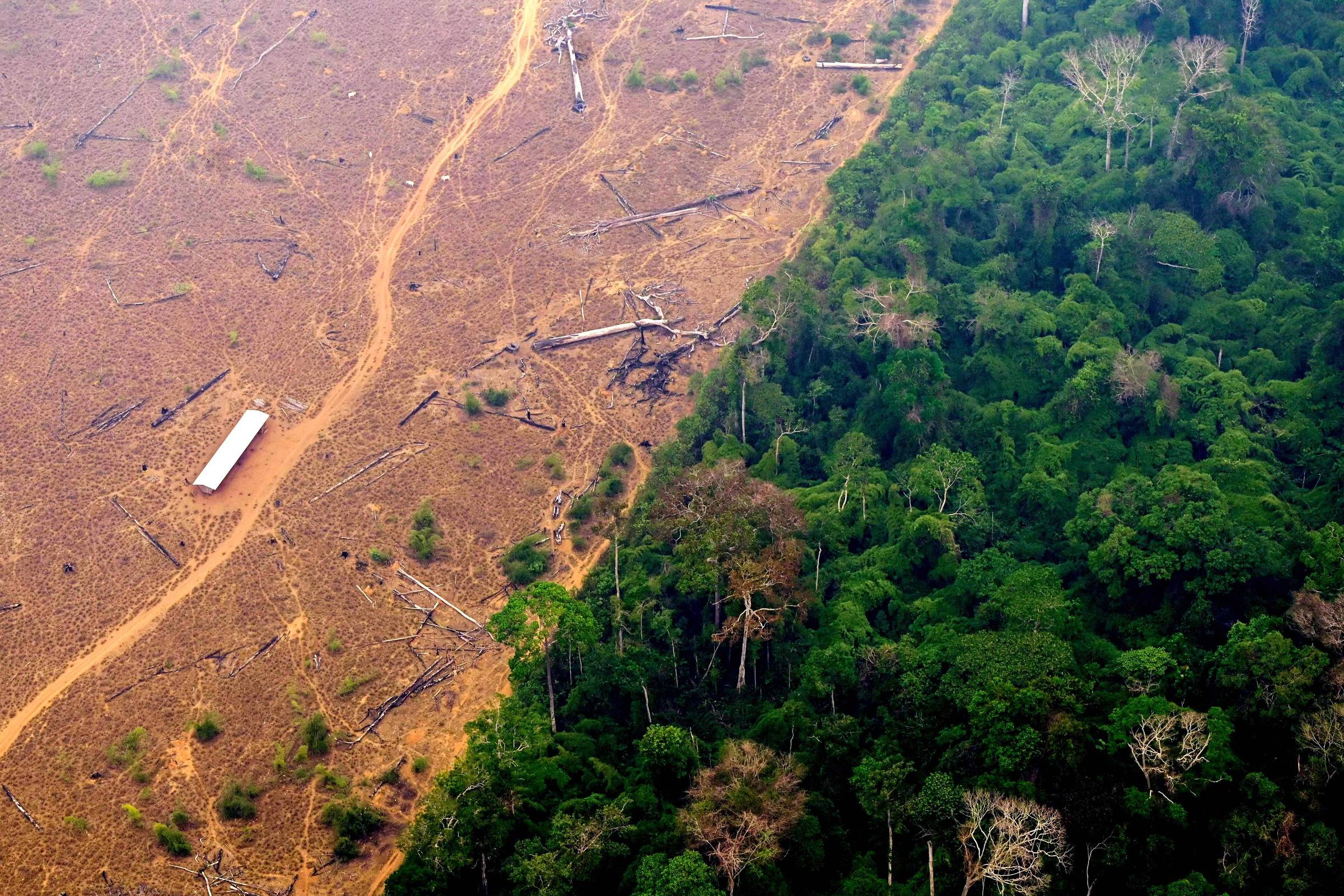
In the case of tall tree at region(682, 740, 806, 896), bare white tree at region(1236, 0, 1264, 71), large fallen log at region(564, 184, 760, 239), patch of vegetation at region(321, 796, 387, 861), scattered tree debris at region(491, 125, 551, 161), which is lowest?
patch of vegetation at region(321, 796, 387, 861)

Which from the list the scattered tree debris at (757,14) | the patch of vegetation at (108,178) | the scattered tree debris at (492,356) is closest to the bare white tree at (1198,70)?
the scattered tree debris at (757,14)

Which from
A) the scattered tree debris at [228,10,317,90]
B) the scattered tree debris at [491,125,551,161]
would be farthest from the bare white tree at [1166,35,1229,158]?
the scattered tree debris at [228,10,317,90]

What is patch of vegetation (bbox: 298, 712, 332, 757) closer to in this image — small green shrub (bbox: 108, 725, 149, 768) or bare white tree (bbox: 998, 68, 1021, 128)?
small green shrub (bbox: 108, 725, 149, 768)

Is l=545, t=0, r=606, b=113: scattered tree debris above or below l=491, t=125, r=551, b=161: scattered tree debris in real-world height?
above

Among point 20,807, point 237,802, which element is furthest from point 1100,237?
point 20,807

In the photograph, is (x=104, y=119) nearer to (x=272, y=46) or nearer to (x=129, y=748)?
(x=272, y=46)

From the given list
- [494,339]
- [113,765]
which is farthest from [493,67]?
[113,765]
